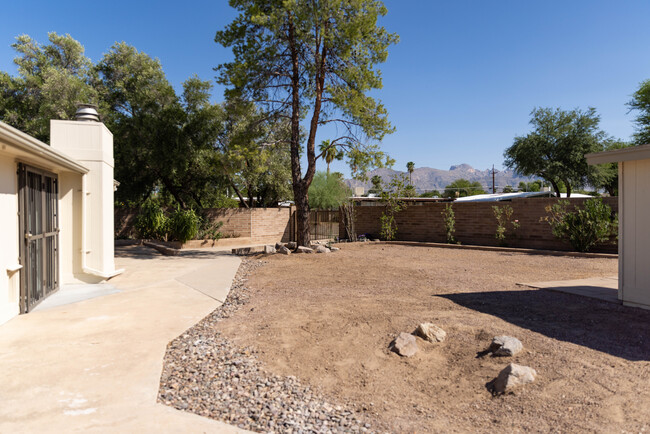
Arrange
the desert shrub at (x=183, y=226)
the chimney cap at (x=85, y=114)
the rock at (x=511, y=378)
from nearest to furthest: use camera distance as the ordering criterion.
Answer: the rock at (x=511, y=378)
the chimney cap at (x=85, y=114)
the desert shrub at (x=183, y=226)

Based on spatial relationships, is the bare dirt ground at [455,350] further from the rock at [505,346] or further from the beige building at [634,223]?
the beige building at [634,223]

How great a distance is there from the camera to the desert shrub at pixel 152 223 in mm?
17922

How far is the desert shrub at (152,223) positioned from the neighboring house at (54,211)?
9.10 m

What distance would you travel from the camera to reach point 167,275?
392 inches

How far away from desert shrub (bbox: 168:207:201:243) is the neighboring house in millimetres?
7713

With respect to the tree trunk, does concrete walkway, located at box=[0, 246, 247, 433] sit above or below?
below

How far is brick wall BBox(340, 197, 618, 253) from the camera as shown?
14.0 meters

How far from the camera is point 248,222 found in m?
20.4

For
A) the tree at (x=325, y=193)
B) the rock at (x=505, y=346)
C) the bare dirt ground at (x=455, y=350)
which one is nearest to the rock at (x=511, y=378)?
the bare dirt ground at (x=455, y=350)

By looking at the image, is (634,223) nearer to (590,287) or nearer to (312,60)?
(590,287)

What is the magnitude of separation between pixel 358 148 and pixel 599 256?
822 centimetres

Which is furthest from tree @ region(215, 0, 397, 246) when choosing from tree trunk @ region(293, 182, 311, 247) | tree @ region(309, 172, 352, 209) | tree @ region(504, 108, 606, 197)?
tree @ region(504, 108, 606, 197)

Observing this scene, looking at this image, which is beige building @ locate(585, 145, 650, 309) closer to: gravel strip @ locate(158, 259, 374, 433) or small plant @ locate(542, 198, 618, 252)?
gravel strip @ locate(158, 259, 374, 433)

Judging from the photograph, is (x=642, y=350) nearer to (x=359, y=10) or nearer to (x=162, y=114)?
(x=359, y=10)
